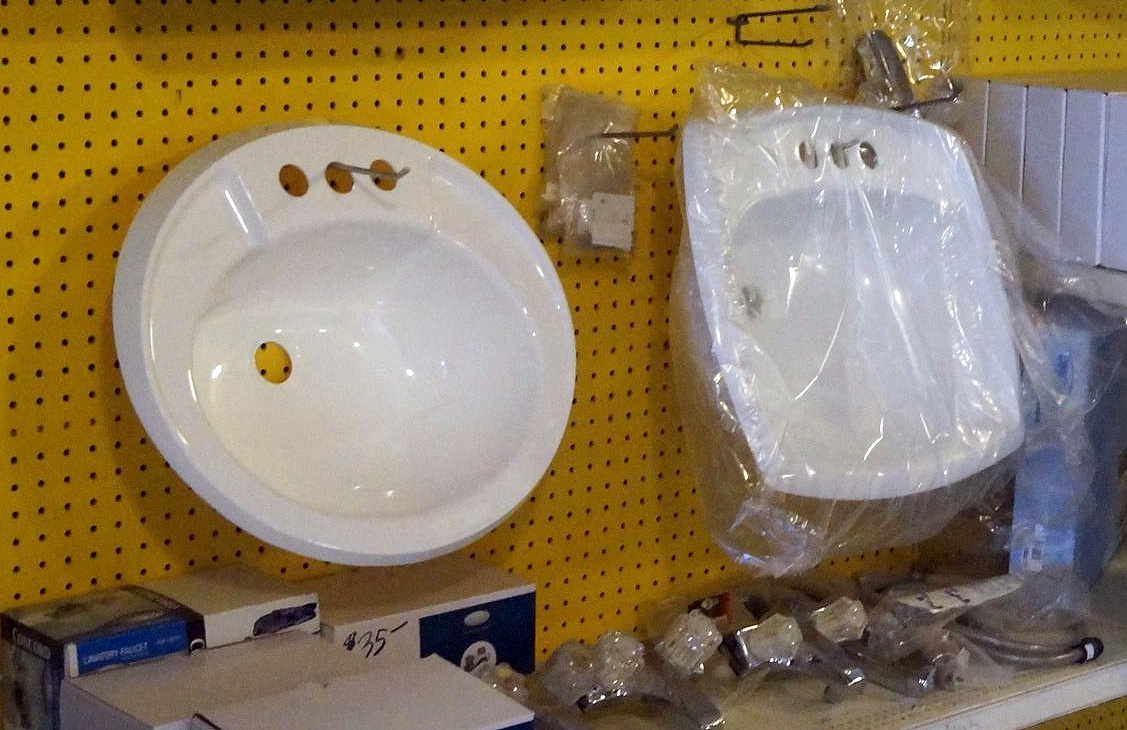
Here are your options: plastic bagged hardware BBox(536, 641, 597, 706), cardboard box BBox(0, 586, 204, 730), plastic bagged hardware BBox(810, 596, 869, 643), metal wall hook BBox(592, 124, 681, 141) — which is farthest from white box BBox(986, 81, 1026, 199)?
cardboard box BBox(0, 586, 204, 730)

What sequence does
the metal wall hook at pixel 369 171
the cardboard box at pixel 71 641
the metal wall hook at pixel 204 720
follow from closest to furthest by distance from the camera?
1. the metal wall hook at pixel 204 720
2. the cardboard box at pixel 71 641
3. the metal wall hook at pixel 369 171

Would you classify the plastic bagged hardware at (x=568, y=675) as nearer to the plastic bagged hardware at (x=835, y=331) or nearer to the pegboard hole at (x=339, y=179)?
the plastic bagged hardware at (x=835, y=331)

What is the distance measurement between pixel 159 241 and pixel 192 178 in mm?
63

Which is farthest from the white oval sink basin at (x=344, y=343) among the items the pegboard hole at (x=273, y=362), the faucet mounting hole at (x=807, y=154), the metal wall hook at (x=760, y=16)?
the metal wall hook at (x=760, y=16)

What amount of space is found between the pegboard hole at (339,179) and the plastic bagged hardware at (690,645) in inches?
21.1

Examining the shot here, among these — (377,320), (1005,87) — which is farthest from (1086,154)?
(377,320)

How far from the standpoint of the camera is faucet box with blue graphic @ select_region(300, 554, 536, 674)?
1.21 m

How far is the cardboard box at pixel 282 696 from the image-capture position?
0.96 metres

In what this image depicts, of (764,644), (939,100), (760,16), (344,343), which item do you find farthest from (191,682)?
(939,100)

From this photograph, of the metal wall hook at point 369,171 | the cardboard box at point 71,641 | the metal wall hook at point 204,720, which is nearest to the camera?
the metal wall hook at point 204,720

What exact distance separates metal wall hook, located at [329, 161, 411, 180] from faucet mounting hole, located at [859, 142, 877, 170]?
20.2 inches

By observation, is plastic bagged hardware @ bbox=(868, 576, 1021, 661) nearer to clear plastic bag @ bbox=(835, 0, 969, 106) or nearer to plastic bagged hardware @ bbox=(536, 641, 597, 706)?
plastic bagged hardware @ bbox=(536, 641, 597, 706)

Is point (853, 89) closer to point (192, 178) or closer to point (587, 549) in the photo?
point (587, 549)

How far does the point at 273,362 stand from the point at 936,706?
722mm
